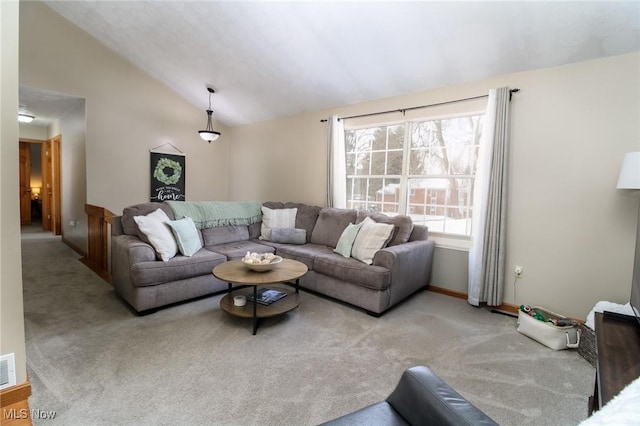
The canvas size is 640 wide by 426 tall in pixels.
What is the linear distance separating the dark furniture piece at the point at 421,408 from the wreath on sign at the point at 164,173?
538 cm

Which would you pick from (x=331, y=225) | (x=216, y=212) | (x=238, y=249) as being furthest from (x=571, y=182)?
(x=216, y=212)

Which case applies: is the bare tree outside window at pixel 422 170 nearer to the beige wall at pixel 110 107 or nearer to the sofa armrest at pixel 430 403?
the sofa armrest at pixel 430 403

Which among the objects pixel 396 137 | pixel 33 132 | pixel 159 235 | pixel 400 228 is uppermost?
pixel 33 132

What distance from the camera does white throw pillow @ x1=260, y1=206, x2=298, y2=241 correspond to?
14.2 ft

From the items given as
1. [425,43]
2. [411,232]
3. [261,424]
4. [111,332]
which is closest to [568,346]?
[411,232]

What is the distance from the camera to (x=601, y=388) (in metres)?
1.05

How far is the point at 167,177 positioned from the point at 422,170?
445 cm

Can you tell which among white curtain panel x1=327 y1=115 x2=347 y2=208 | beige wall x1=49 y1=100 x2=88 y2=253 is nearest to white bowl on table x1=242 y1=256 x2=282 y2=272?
white curtain panel x1=327 y1=115 x2=347 y2=208

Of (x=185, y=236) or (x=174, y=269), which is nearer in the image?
(x=174, y=269)

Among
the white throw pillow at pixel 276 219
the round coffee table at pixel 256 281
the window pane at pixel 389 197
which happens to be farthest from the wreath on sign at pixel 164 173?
the window pane at pixel 389 197

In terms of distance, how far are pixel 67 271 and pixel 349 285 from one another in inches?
151

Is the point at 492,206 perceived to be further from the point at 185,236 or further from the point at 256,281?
the point at 185,236

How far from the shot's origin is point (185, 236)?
3254 mm

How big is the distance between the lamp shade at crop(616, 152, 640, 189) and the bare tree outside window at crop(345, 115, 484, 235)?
4.17 ft
